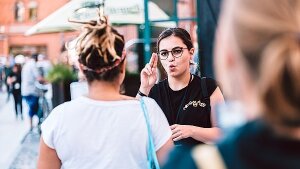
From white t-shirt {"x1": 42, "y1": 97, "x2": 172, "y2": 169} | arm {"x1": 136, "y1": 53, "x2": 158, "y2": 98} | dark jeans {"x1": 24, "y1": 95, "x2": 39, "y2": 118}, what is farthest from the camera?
dark jeans {"x1": 24, "y1": 95, "x2": 39, "y2": 118}

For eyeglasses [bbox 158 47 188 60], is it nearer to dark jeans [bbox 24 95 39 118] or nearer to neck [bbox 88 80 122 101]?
neck [bbox 88 80 122 101]

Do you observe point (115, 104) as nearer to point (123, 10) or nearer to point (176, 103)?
point (176, 103)

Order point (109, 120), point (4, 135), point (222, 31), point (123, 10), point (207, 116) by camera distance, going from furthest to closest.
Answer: point (4, 135), point (123, 10), point (207, 116), point (109, 120), point (222, 31)

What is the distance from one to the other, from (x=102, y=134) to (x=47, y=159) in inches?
11.8

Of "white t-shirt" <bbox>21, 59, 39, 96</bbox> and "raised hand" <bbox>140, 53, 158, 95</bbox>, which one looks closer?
"raised hand" <bbox>140, 53, 158, 95</bbox>

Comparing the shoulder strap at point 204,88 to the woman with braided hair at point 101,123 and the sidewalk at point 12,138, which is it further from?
the sidewalk at point 12,138

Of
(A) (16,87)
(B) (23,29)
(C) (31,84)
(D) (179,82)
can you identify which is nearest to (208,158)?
(D) (179,82)

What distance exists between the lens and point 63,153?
229cm

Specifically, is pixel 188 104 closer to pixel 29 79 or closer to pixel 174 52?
pixel 174 52

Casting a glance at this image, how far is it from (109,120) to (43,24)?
8.36 metres

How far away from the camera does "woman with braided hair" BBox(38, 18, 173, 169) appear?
2.23 meters

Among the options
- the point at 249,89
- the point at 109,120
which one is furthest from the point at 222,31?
the point at 109,120

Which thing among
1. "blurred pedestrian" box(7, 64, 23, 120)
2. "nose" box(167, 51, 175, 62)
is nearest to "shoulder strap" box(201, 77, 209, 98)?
"nose" box(167, 51, 175, 62)

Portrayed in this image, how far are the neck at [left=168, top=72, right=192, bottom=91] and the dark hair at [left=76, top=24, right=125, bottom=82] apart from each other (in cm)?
103
